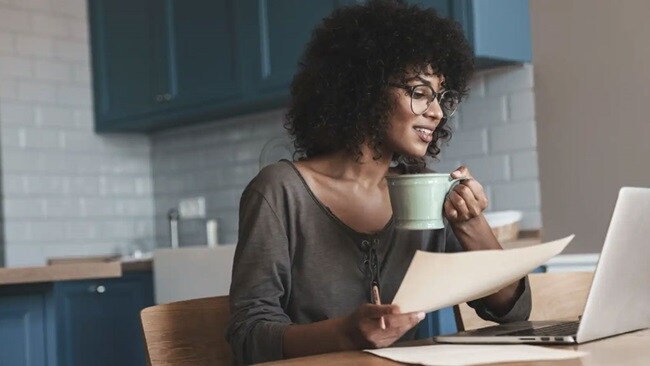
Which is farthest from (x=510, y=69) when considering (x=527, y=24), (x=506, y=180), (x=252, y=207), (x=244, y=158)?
(x=252, y=207)

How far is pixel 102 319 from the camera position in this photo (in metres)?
3.92

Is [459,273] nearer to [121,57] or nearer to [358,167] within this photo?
[358,167]

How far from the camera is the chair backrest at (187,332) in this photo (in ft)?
5.12

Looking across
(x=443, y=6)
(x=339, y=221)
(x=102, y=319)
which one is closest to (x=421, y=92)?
(x=339, y=221)

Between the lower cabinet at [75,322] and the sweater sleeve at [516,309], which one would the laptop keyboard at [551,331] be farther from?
the lower cabinet at [75,322]

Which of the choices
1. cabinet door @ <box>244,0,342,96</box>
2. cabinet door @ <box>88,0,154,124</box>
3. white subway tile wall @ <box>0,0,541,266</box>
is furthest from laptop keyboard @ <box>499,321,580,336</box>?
cabinet door @ <box>88,0,154,124</box>

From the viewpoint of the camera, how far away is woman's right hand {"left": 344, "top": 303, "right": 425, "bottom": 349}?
4.33 feet

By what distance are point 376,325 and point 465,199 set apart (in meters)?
0.34

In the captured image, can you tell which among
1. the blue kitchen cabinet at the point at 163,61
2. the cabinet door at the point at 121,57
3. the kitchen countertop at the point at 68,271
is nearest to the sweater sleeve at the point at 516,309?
the kitchen countertop at the point at 68,271

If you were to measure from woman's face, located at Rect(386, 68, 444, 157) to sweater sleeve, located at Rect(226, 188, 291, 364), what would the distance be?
259mm

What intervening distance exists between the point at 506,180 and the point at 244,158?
1.41m

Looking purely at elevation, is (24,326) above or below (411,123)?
below

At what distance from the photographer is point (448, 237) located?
1905mm

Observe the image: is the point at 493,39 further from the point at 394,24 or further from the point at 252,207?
the point at 252,207
